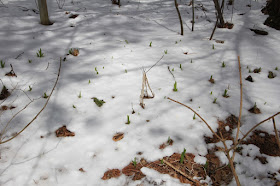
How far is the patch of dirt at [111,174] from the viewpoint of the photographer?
6.88 ft

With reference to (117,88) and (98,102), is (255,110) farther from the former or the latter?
(98,102)

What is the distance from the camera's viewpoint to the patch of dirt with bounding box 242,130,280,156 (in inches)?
89.5

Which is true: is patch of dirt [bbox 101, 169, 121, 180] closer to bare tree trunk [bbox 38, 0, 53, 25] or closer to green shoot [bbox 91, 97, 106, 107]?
green shoot [bbox 91, 97, 106, 107]

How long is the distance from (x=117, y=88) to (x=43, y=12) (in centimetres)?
313

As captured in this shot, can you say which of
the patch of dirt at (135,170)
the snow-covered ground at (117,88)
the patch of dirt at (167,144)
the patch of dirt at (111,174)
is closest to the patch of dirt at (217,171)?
the snow-covered ground at (117,88)

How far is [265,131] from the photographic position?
2.50 m

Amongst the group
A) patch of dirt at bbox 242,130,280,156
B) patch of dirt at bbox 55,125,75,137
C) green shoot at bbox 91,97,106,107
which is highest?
green shoot at bbox 91,97,106,107

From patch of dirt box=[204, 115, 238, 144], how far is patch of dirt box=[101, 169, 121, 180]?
1138 mm

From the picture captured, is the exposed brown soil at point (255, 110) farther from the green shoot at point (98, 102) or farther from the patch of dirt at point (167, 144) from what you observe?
the green shoot at point (98, 102)

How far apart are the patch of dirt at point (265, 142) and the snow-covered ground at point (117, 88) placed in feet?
0.29

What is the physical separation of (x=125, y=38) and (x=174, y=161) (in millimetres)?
3419

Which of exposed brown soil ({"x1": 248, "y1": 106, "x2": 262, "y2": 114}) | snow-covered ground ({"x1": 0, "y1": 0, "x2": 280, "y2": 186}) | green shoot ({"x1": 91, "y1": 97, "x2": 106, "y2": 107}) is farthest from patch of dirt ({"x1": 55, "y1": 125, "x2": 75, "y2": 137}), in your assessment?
exposed brown soil ({"x1": 248, "y1": 106, "x2": 262, "y2": 114})

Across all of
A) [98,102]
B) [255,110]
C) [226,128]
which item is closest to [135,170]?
[98,102]

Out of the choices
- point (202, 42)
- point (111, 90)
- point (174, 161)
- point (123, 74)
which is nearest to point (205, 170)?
point (174, 161)
